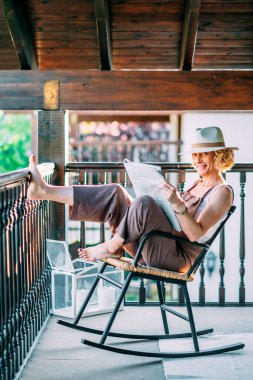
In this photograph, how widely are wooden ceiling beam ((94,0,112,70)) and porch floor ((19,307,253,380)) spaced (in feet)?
5.83

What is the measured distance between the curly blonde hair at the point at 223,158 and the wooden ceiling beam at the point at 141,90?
115 centimetres

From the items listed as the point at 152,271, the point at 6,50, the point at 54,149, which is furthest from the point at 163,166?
the point at 6,50

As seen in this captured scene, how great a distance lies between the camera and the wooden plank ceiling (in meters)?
4.38

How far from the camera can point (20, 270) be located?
10.6 feet

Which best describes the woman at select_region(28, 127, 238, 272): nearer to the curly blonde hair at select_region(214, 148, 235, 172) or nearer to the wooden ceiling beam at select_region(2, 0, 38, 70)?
the curly blonde hair at select_region(214, 148, 235, 172)

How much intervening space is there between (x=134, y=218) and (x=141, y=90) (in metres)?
1.55

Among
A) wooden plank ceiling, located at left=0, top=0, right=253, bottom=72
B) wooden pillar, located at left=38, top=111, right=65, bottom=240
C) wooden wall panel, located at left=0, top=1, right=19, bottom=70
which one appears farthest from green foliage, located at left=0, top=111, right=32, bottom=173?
wooden pillar, located at left=38, top=111, right=65, bottom=240

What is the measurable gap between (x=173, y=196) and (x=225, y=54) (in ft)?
6.26

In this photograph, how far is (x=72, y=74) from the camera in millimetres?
4605

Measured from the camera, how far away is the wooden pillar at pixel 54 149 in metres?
4.51

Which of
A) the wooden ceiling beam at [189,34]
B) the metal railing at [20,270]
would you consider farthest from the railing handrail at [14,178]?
the wooden ceiling beam at [189,34]

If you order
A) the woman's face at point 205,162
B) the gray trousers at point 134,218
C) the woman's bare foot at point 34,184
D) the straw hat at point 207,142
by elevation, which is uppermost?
the straw hat at point 207,142

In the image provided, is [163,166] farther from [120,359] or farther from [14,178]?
[14,178]

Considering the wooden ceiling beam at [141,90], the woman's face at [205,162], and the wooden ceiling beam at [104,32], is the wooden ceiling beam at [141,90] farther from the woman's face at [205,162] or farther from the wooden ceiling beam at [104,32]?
the woman's face at [205,162]
